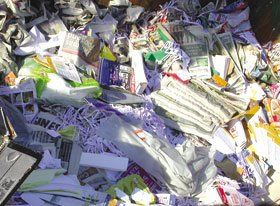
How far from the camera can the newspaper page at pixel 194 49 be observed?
3.66m

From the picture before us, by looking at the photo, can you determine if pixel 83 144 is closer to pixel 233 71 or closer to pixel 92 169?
pixel 92 169

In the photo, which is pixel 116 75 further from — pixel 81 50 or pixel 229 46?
pixel 229 46

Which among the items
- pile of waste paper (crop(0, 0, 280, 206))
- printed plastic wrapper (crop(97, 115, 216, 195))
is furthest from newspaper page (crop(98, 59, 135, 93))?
printed plastic wrapper (crop(97, 115, 216, 195))

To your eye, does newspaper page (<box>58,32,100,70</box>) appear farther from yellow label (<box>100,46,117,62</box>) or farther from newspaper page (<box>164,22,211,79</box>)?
newspaper page (<box>164,22,211,79</box>)

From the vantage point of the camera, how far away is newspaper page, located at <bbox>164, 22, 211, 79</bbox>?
12.0ft

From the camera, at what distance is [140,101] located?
326 centimetres

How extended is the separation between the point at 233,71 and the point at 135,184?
5.10ft

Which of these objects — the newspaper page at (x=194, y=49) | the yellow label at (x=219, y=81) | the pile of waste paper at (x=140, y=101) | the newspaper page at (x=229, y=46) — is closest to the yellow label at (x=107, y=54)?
the pile of waste paper at (x=140, y=101)

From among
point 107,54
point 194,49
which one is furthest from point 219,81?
point 107,54

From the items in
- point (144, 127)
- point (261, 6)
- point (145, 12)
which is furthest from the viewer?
point (261, 6)

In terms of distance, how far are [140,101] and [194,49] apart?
30.7 inches

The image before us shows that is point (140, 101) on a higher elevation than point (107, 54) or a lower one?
lower

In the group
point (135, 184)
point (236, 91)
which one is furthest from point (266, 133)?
point (135, 184)

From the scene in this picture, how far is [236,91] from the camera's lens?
376cm
